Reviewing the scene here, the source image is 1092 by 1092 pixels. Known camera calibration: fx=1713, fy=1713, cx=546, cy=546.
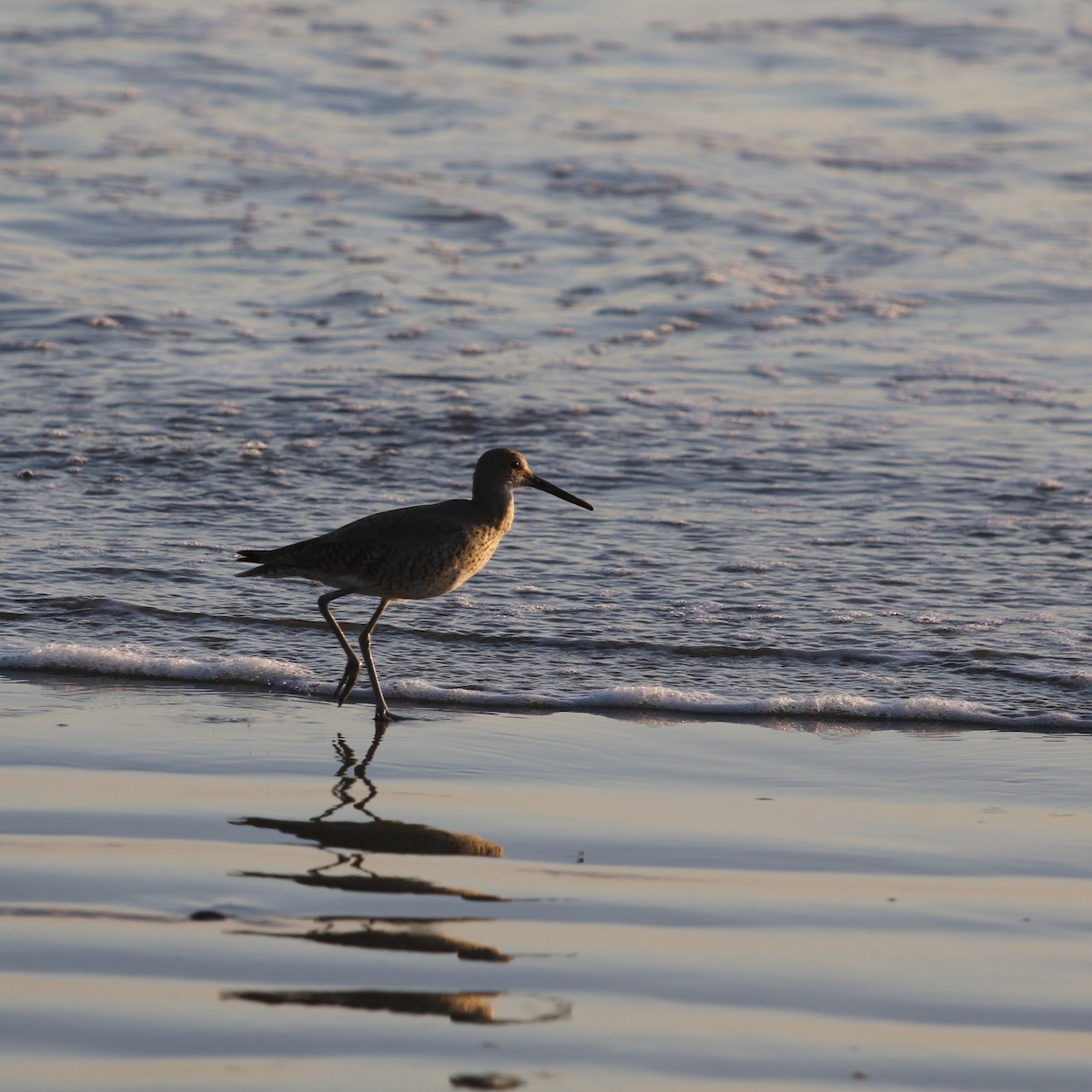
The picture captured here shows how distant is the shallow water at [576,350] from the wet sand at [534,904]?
83 cm

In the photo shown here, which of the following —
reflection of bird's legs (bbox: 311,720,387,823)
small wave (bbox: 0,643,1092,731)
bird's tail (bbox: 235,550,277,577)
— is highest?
bird's tail (bbox: 235,550,277,577)

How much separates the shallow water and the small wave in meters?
0.02

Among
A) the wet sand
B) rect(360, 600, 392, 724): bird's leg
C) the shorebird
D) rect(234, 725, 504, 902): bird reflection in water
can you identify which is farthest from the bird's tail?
rect(234, 725, 504, 902): bird reflection in water

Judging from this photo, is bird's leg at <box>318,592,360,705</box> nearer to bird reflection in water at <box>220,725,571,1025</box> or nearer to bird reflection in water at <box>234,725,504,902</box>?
bird reflection in water at <box>220,725,571,1025</box>

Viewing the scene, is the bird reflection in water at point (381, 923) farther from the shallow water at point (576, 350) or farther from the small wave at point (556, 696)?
the shallow water at point (576, 350)

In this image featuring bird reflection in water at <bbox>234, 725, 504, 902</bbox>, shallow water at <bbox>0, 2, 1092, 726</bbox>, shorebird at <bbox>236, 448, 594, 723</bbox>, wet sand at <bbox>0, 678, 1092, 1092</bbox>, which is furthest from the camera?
shallow water at <bbox>0, 2, 1092, 726</bbox>

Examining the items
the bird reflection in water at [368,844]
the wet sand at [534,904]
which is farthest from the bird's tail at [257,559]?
the bird reflection in water at [368,844]

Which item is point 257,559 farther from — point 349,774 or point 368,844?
point 368,844

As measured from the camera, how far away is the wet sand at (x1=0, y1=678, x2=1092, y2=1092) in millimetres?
3557

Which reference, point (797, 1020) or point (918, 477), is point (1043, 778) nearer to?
point (797, 1020)

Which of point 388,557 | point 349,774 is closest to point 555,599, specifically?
point 388,557

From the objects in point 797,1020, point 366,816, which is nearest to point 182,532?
point 366,816

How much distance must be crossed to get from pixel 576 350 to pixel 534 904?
824 cm

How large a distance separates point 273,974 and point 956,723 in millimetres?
3291
